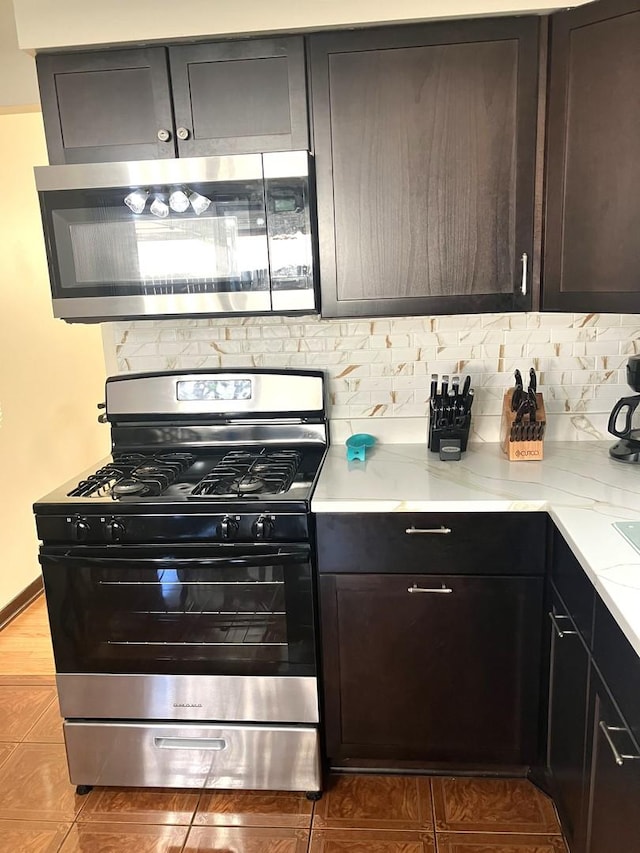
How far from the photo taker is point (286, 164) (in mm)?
1811

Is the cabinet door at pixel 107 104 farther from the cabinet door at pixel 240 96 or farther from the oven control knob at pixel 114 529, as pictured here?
the oven control knob at pixel 114 529

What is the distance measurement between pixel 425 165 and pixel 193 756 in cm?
189

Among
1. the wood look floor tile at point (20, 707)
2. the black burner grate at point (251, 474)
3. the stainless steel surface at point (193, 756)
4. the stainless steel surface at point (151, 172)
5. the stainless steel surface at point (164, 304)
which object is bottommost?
the wood look floor tile at point (20, 707)

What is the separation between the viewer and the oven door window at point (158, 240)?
186 cm

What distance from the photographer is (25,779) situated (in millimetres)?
2119

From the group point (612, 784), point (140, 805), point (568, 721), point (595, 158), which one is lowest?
point (140, 805)

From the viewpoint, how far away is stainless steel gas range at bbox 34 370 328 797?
1.83m

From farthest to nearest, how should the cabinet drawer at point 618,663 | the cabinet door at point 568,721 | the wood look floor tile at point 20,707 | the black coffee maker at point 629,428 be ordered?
the wood look floor tile at point 20,707 → the black coffee maker at point 629,428 → the cabinet door at point 568,721 → the cabinet drawer at point 618,663

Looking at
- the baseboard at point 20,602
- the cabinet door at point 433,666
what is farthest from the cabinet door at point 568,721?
the baseboard at point 20,602

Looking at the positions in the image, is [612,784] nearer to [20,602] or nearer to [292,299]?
[292,299]

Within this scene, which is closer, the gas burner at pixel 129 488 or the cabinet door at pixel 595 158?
the cabinet door at pixel 595 158

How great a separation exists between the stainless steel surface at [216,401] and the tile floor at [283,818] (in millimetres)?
1226

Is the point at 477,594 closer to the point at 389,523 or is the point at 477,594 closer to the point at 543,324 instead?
the point at 389,523

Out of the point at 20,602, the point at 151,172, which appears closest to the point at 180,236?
the point at 151,172
